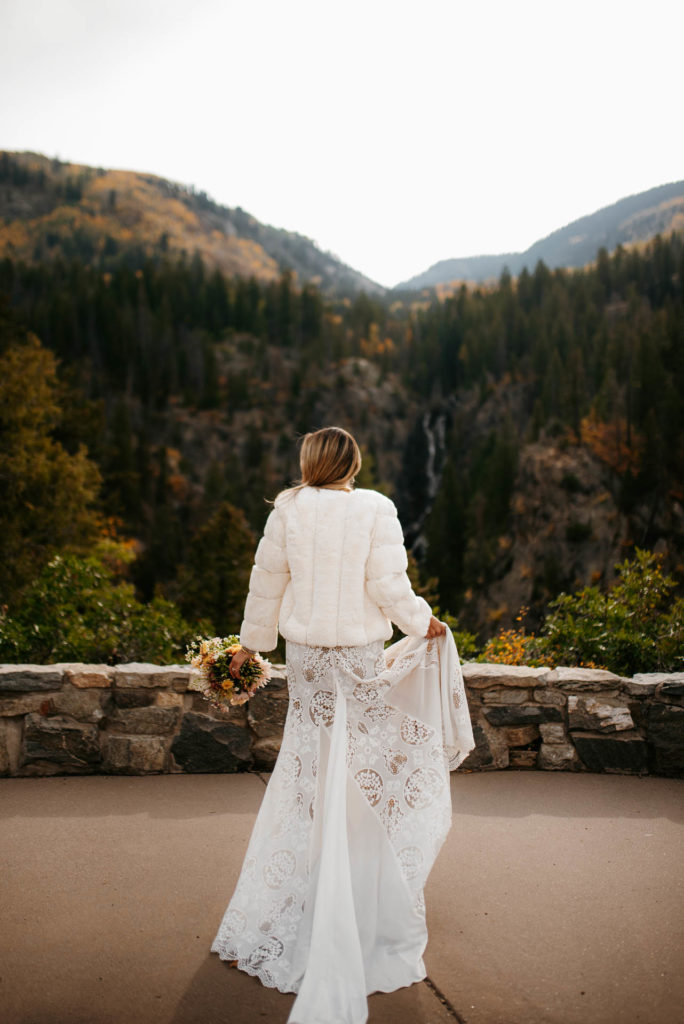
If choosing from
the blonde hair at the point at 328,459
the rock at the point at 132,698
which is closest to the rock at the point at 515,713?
the rock at the point at 132,698

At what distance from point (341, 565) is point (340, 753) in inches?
27.4

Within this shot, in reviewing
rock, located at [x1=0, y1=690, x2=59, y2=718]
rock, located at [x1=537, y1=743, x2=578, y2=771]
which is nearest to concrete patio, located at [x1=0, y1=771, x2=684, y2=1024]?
rock, located at [x1=537, y1=743, x2=578, y2=771]

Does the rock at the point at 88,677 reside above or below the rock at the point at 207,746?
above

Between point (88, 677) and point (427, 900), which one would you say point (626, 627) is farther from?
point (88, 677)

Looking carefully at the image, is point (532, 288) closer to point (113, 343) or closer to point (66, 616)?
point (113, 343)

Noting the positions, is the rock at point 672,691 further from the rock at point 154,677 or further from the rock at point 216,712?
the rock at point 154,677

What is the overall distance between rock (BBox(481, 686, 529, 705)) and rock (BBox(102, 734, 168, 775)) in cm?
217

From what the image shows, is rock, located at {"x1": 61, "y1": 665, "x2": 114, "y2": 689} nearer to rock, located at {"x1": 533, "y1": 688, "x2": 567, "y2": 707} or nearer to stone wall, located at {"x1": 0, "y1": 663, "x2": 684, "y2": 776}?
stone wall, located at {"x1": 0, "y1": 663, "x2": 684, "y2": 776}

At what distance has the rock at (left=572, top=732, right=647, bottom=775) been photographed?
16.1 ft

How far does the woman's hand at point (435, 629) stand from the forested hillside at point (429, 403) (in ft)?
106

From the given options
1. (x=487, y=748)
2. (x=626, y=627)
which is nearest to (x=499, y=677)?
(x=487, y=748)

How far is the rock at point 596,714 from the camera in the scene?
16.1ft

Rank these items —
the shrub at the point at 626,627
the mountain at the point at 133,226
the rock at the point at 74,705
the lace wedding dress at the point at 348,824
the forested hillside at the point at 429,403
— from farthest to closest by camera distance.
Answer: the mountain at the point at 133,226
the forested hillside at the point at 429,403
the shrub at the point at 626,627
the rock at the point at 74,705
the lace wedding dress at the point at 348,824

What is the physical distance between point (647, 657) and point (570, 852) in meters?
2.14
